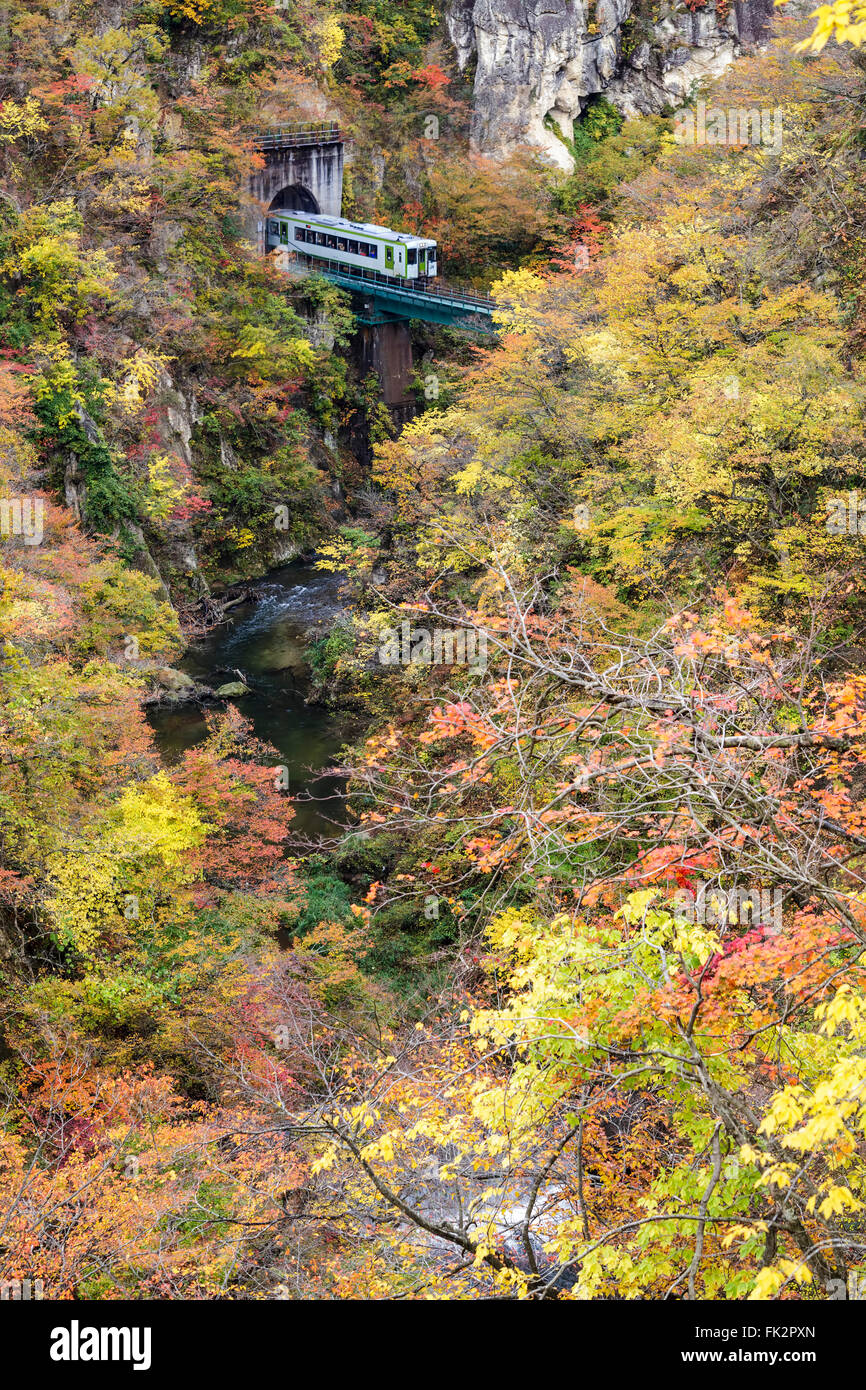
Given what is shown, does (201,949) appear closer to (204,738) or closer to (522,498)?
(204,738)

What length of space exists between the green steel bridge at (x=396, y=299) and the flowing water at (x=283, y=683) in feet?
35.7

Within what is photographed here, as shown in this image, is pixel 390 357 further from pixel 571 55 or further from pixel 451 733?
pixel 451 733

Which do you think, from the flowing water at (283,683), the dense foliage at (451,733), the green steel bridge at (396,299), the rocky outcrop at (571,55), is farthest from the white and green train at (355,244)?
Answer: the flowing water at (283,683)

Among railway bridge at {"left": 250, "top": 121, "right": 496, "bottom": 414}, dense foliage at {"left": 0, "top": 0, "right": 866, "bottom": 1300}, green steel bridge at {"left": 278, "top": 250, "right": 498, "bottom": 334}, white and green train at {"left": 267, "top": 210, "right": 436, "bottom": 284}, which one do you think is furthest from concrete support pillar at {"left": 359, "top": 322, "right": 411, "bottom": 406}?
white and green train at {"left": 267, "top": 210, "right": 436, "bottom": 284}

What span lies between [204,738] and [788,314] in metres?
16.1

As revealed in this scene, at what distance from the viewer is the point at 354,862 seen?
72.4 ft

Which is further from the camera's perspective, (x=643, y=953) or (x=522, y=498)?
(x=522, y=498)

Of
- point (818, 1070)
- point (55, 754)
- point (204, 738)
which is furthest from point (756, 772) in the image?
point (204, 738)

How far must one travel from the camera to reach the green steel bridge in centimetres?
3784

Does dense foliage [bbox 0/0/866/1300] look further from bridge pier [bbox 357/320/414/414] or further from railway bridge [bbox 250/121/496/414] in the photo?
railway bridge [bbox 250/121/496/414]

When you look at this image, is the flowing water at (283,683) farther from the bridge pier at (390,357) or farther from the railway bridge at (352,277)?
the railway bridge at (352,277)

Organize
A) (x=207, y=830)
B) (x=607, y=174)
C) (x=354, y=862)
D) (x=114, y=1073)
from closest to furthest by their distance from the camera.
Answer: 1. (x=114, y=1073)
2. (x=207, y=830)
3. (x=354, y=862)
4. (x=607, y=174)

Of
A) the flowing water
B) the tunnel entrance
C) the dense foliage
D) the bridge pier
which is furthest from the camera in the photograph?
the bridge pier

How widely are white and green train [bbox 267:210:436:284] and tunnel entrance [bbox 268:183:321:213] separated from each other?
488 mm
